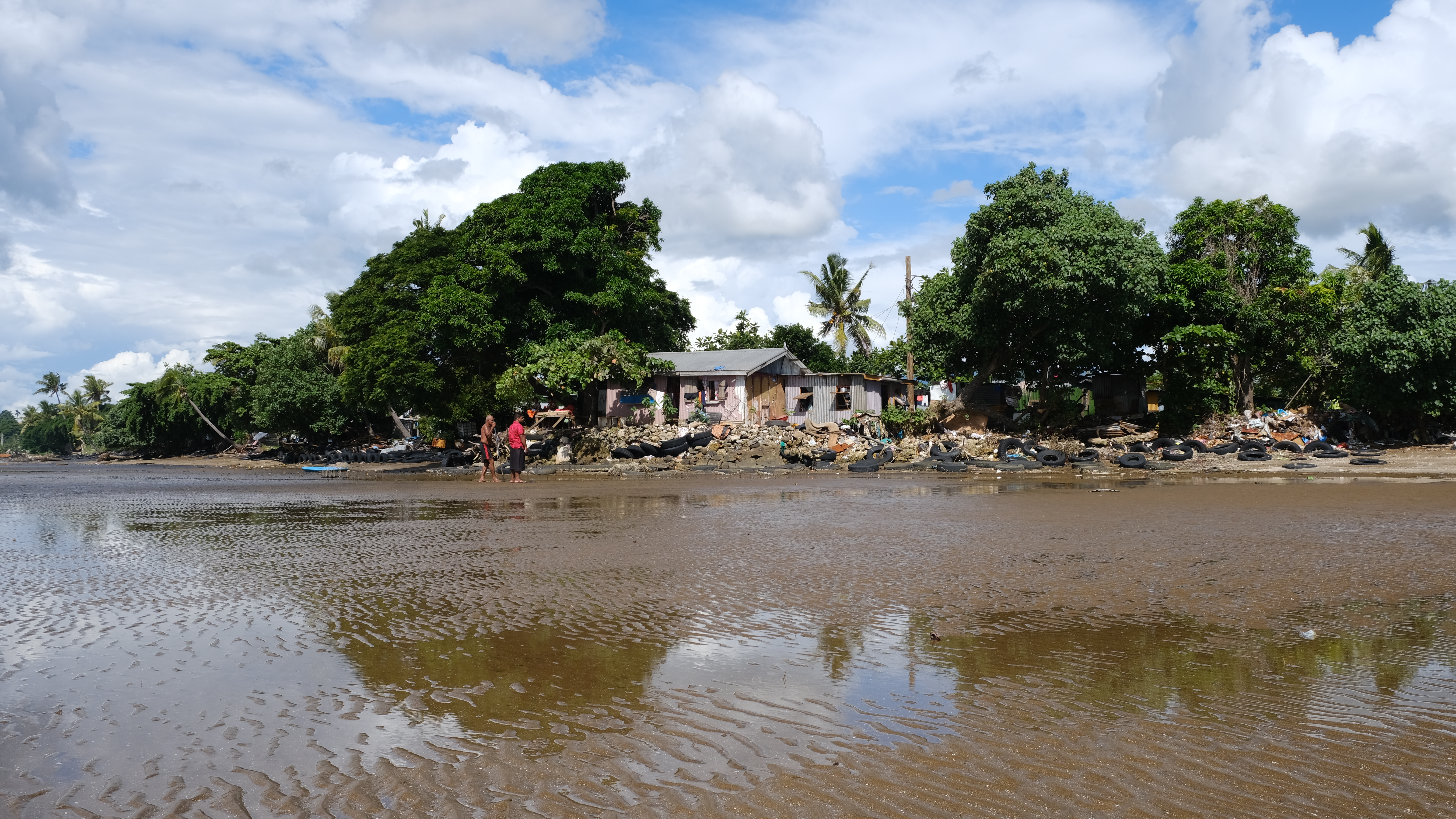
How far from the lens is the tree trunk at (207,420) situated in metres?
54.5

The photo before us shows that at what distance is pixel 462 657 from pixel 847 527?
23.8ft

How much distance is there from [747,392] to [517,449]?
1540 cm

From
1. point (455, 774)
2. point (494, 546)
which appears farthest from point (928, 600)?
point (494, 546)

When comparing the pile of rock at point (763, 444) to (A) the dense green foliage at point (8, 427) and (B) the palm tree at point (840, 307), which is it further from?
(A) the dense green foliage at point (8, 427)

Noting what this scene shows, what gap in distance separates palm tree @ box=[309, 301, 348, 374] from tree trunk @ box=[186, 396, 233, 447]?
1127cm

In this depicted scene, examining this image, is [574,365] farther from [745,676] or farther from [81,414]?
[81,414]

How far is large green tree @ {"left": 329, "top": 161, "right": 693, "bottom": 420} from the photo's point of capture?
1270 inches

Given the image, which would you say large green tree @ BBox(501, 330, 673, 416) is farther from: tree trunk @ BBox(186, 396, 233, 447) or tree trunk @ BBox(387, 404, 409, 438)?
tree trunk @ BBox(186, 396, 233, 447)

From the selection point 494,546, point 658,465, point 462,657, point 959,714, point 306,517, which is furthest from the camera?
point 658,465

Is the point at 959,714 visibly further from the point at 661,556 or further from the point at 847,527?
the point at 847,527

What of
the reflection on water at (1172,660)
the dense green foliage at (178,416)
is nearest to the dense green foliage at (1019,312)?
the dense green foliage at (178,416)

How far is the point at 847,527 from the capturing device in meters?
11.6

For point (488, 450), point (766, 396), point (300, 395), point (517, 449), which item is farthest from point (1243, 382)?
point (300, 395)

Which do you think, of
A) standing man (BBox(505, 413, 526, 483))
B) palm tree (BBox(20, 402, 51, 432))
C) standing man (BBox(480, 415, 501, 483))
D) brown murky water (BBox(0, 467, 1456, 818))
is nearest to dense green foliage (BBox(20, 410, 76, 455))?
palm tree (BBox(20, 402, 51, 432))
